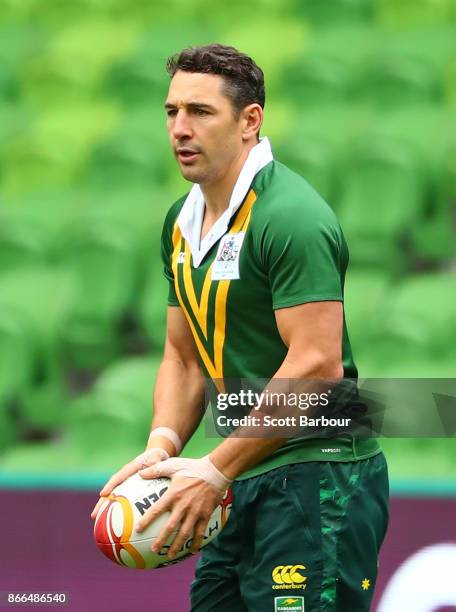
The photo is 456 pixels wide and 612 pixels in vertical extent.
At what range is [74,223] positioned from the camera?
17.5 ft

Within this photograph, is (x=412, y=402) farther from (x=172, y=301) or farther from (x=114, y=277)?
(x=114, y=277)

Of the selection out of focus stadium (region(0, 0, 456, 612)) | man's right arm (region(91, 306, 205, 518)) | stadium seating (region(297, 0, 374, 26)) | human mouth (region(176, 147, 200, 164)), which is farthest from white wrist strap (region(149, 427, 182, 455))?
stadium seating (region(297, 0, 374, 26))

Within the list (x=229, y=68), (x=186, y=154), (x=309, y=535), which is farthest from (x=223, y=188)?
(x=309, y=535)

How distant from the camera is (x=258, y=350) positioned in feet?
7.12

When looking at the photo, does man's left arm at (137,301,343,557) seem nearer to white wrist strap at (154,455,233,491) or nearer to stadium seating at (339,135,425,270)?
white wrist strap at (154,455,233,491)

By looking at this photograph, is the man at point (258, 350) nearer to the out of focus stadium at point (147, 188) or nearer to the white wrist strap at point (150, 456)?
the white wrist strap at point (150, 456)

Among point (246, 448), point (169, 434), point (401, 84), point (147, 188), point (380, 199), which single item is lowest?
point (246, 448)

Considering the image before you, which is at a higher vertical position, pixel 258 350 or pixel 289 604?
pixel 258 350

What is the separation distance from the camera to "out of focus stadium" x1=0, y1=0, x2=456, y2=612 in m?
4.41

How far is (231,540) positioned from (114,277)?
114 inches

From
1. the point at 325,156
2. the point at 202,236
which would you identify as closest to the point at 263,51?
the point at 325,156

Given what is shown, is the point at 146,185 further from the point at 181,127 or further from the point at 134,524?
the point at 134,524

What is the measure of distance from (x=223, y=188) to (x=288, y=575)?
747mm

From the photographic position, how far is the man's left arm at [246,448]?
79.3 inches
